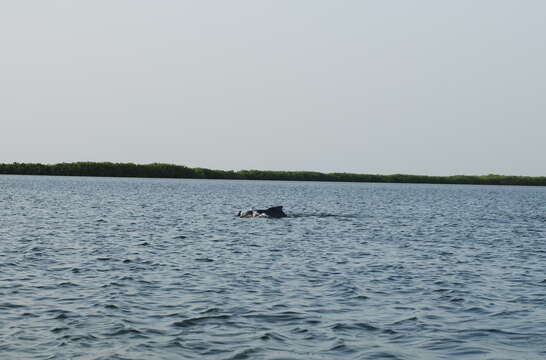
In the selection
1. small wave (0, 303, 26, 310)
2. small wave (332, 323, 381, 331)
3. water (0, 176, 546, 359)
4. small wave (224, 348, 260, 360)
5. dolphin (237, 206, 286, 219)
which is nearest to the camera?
small wave (224, 348, 260, 360)

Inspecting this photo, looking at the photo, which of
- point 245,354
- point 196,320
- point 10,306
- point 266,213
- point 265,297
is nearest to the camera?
point 245,354

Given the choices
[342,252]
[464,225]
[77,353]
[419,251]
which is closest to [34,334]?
[77,353]

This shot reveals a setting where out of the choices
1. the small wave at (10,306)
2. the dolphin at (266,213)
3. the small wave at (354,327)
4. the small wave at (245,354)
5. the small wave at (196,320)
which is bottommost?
the small wave at (245,354)

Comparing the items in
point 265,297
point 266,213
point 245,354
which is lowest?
point 245,354

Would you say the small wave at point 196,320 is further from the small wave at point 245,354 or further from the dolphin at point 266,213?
the dolphin at point 266,213

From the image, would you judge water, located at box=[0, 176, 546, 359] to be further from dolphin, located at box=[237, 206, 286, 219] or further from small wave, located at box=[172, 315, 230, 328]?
dolphin, located at box=[237, 206, 286, 219]

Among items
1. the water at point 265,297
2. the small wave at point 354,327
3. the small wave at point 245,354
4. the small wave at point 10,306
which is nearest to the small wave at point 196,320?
the water at point 265,297

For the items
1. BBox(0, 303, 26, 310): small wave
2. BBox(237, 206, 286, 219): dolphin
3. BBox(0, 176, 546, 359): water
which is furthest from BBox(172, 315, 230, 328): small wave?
BBox(237, 206, 286, 219): dolphin

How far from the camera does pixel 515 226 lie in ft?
169

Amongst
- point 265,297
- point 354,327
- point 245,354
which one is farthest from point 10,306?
point 354,327

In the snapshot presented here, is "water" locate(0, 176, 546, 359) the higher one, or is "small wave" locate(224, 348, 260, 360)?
"water" locate(0, 176, 546, 359)

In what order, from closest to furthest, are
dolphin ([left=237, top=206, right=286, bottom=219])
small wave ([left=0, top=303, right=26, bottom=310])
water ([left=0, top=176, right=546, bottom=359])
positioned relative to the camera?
water ([left=0, top=176, right=546, bottom=359])
small wave ([left=0, top=303, right=26, bottom=310])
dolphin ([left=237, top=206, right=286, bottom=219])

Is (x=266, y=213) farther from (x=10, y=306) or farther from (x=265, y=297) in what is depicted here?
(x=10, y=306)

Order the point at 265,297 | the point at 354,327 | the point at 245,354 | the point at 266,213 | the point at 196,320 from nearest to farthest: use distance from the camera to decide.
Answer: the point at 245,354 < the point at 354,327 < the point at 196,320 < the point at 265,297 < the point at 266,213
